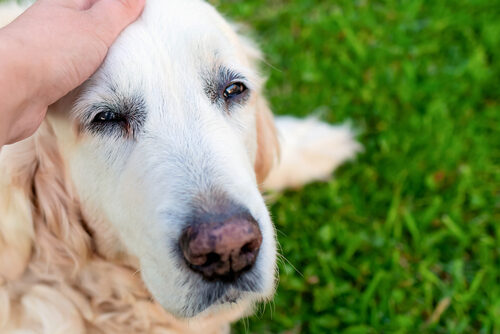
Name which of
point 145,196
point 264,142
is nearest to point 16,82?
point 145,196

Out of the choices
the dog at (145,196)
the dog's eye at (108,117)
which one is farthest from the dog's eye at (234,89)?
the dog's eye at (108,117)

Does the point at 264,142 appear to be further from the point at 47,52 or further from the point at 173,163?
the point at 47,52

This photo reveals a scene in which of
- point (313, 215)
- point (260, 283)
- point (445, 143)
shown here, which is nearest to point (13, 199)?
point (260, 283)

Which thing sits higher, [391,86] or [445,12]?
[445,12]

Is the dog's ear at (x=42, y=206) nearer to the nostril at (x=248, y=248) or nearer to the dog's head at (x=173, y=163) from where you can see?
the dog's head at (x=173, y=163)

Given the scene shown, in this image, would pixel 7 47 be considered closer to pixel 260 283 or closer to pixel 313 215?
pixel 260 283

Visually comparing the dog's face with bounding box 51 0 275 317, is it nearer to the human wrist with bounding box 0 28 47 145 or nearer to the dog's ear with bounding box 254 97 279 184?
the human wrist with bounding box 0 28 47 145

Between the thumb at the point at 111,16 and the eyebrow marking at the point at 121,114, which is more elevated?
the thumb at the point at 111,16
